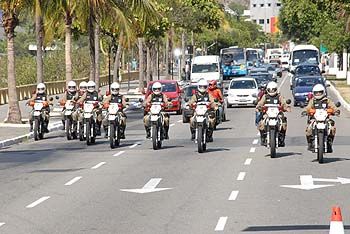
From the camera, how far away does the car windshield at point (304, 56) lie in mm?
97125

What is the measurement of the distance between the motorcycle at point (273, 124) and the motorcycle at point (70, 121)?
910 centimetres

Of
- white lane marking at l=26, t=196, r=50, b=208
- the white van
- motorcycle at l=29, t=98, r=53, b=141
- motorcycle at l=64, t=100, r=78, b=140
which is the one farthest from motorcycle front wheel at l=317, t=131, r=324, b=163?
the white van

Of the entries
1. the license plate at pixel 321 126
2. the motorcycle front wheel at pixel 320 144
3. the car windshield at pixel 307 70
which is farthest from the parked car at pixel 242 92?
the license plate at pixel 321 126

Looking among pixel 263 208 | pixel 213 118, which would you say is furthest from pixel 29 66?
pixel 263 208

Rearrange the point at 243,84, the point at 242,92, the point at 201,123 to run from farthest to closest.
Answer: the point at 242,92 → the point at 243,84 → the point at 201,123

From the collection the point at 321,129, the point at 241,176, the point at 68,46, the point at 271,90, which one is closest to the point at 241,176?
the point at 241,176

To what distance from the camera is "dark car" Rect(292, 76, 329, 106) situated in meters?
52.7

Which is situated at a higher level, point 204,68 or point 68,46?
point 68,46

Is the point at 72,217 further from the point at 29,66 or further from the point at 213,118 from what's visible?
the point at 29,66

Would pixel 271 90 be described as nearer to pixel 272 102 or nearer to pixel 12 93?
pixel 272 102

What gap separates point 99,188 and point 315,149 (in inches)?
235

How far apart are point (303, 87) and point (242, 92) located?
10.4 ft

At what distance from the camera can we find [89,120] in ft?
96.0

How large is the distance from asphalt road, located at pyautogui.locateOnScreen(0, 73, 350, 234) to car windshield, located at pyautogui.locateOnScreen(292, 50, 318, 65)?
219 feet
